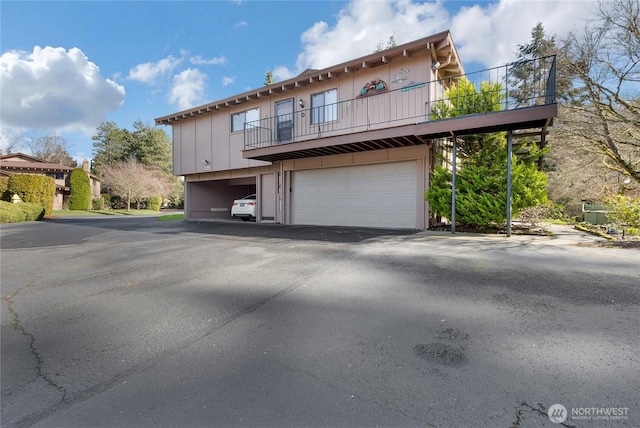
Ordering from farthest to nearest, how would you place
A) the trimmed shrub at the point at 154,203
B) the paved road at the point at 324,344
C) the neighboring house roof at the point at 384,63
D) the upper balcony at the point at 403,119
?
1. the trimmed shrub at the point at 154,203
2. the neighboring house roof at the point at 384,63
3. the upper balcony at the point at 403,119
4. the paved road at the point at 324,344

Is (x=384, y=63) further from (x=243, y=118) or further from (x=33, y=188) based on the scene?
(x=33, y=188)

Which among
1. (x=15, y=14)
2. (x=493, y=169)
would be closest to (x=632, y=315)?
Answer: (x=493, y=169)

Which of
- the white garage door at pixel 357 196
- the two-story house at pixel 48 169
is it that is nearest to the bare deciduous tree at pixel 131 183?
the two-story house at pixel 48 169

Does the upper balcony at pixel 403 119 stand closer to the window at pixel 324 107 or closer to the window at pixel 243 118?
the window at pixel 324 107

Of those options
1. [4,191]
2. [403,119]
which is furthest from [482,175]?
[4,191]

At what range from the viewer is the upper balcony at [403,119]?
24.8 ft

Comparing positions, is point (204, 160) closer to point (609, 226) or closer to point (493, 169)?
point (493, 169)

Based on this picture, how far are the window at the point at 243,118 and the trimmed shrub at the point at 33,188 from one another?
13.5 metres

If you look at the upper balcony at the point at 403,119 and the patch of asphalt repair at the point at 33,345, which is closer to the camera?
the patch of asphalt repair at the point at 33,345

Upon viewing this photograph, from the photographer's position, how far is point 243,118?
14.5 metres

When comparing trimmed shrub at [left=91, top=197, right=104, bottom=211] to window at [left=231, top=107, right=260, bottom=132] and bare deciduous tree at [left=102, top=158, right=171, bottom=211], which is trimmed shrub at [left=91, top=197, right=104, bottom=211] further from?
window at [left=231, top=107, right=260, bottom=132]

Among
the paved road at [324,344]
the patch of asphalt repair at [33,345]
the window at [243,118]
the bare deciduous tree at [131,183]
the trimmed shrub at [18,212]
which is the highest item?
the window at [243,118]

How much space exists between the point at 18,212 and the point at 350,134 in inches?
675

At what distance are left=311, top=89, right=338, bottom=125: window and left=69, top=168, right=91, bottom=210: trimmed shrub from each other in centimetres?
3034
